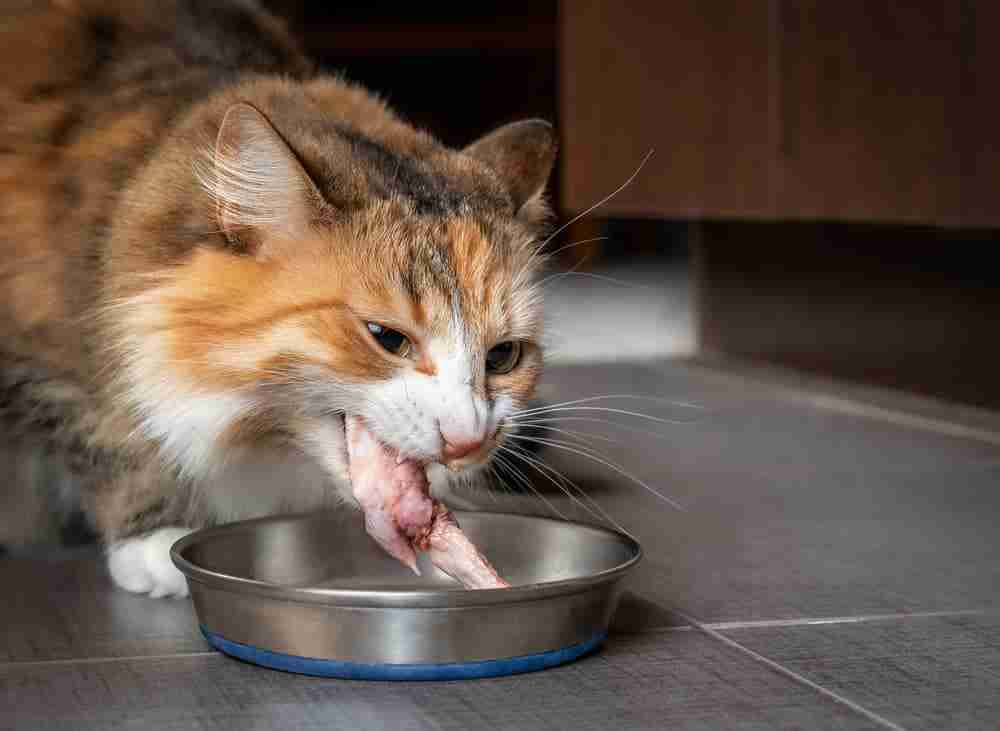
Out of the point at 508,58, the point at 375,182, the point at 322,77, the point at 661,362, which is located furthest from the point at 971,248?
the point at 508,58

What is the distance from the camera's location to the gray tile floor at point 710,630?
121cm

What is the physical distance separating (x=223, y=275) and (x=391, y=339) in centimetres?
19

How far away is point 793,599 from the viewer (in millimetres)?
1583

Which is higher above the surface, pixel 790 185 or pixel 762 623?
pixel 790 185

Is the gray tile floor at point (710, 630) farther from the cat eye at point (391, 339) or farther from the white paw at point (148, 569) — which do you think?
the cat eye at point (391, 339)

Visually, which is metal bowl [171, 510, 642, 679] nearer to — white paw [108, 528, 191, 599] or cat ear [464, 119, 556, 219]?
white paw [108, 528, 191, 599]

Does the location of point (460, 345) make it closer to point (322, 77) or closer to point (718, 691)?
point (718, 691)

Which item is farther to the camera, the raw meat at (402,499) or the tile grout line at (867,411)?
the tile grout line at (867,411)

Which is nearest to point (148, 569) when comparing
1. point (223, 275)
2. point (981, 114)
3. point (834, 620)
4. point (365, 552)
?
point (365, 552)

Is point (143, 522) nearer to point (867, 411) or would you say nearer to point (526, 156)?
point (526, 156)

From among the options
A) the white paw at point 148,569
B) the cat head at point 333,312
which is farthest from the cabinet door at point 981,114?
the white paw at point 148,569

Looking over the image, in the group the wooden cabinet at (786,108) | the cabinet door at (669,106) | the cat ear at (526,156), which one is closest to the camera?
the cat ear at (526,156)

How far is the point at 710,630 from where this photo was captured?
4.81 ft

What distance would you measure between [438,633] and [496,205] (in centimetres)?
54
